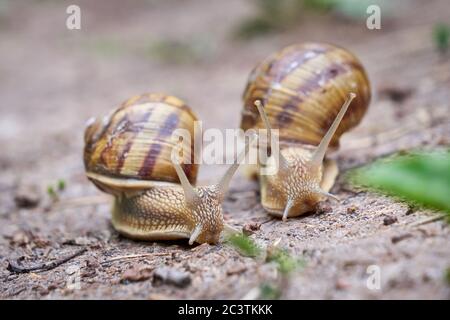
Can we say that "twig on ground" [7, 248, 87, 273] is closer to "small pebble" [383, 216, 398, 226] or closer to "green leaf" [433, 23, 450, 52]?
"small pebble" [383, 216, 398, 226]

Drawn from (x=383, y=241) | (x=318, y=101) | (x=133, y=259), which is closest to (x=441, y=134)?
(x=318, y=101)

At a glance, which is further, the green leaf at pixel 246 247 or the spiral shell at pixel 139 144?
the spiral shell at pixel 139 144

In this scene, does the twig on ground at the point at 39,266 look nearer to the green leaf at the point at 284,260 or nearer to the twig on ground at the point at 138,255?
the twig on ground at the point at 138,255

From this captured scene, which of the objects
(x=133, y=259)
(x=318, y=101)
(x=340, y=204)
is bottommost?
(x=133, y=259)

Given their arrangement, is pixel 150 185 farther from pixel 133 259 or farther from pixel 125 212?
pixel 133 259

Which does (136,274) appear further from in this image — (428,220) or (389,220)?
(428,220)

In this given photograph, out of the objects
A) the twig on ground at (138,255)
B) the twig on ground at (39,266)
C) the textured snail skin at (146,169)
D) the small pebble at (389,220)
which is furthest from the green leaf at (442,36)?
the twig on ground at (39,266)

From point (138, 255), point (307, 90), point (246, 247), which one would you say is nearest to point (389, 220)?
point (246, 247)
